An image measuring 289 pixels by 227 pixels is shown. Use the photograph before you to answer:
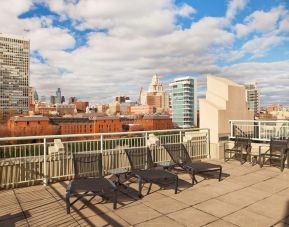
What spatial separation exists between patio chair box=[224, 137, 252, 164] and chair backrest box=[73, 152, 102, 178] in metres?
4.90

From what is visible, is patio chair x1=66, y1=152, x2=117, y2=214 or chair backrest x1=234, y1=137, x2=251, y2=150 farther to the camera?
chair backrest x1=234, y1=137, x2=251, y2=150

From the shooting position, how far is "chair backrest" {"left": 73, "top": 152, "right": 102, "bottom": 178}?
595cm

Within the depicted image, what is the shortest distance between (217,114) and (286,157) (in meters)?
2.72

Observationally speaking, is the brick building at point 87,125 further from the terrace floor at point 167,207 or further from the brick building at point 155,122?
the terrace floor at point 167,207

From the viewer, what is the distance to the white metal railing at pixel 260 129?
10.1 metres

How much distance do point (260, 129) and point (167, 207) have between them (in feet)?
22.1

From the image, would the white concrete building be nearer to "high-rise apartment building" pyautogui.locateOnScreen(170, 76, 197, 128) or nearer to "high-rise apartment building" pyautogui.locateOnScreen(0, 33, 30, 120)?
"high-rise apartment building" pyautogui.locateOnScreen(170, 76, 197, 128)

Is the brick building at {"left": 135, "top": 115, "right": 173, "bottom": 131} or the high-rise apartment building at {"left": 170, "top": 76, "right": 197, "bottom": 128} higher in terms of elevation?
the high-rise apartment building at {"left": 170, "top": 76, "right": 197, "bottom": 128}

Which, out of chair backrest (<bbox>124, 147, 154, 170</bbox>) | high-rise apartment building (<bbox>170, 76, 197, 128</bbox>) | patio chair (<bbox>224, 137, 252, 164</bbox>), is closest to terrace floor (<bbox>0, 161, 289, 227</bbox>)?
chair backrest (<bbox>124, 147, 154, 170</bbox>)

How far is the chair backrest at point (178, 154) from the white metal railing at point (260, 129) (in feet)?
12.3

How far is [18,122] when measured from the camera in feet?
299

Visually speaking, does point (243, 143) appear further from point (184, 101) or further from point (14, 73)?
point (14, 73)

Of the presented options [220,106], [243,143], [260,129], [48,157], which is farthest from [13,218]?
[260,129]

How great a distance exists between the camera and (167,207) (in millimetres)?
5004
